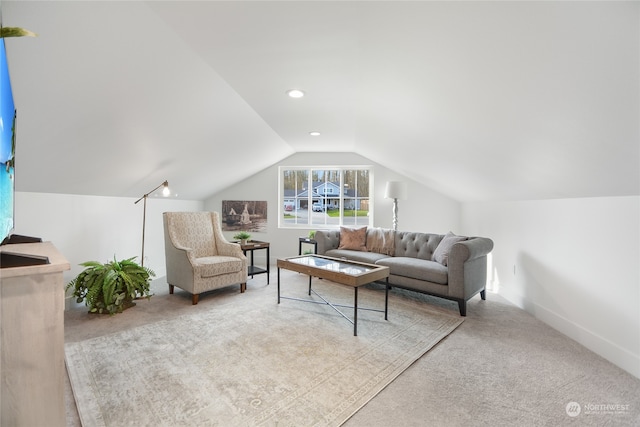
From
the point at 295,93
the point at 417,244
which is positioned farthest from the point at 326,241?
the point at 295,93

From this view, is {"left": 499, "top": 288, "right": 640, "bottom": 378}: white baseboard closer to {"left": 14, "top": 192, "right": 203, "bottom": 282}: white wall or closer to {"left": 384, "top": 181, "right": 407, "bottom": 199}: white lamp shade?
{"left": 384, "top": 181, "right": 407, "bottom": 199}: white lamp shade

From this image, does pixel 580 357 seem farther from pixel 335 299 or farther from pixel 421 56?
pixel 421 56

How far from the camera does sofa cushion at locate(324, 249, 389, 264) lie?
13.2 ft

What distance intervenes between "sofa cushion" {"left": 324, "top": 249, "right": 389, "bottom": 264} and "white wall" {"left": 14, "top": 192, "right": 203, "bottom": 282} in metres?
2.70

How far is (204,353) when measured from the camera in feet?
7.32

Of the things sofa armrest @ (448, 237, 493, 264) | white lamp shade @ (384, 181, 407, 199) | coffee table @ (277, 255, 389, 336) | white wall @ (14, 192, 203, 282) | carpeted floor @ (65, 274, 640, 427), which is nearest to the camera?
carpeted floor @ (65, 274, 640, 427)

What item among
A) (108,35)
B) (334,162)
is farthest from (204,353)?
(334,162)

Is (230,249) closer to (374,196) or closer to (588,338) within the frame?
(374,196)

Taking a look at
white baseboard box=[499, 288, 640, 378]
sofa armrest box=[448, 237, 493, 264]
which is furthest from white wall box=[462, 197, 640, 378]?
sofa armrest box=[448, 237, 493, 264]

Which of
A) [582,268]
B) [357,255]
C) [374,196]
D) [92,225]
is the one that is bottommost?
[357,255]

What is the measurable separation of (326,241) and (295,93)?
252cm

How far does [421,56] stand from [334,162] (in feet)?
12.9

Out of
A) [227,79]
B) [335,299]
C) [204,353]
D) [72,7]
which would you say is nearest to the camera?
[72,7]

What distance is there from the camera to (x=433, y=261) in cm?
371
